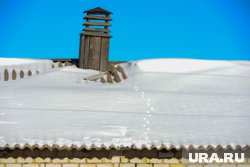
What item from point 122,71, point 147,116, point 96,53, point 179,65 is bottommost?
point 147,116

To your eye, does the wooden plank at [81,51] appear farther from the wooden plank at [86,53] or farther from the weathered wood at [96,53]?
the weathered wood at [96,53]

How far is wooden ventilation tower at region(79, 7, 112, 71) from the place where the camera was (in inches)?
493

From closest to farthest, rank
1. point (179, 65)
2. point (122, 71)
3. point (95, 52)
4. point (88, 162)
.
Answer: point (88, 162) → point (179, 65) → point (122, 71) → point (95, 52)

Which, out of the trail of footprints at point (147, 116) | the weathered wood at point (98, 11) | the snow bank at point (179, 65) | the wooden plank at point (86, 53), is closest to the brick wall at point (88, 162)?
the trail of footprints at point (147, 116)

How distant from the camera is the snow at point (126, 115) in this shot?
7.53 meters

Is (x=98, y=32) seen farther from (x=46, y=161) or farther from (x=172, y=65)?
(x=46, y=161)

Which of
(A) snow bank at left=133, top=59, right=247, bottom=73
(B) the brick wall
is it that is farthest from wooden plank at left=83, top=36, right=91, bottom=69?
(B) the brick wall

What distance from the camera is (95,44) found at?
12531 millimetres

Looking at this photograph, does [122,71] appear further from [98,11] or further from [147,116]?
[147,116]

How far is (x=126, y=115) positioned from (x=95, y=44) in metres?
5.01

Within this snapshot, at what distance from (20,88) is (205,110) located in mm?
3950

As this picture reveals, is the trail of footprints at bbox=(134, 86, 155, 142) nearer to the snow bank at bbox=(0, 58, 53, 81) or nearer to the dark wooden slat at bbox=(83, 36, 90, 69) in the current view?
the dark wooden slat at bbox=(83, 36, 90, 69)

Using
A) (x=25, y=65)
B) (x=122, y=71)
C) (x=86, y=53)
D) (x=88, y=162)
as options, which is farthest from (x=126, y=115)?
(x=25, y=65)

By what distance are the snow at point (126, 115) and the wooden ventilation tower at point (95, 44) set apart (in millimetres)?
3451
